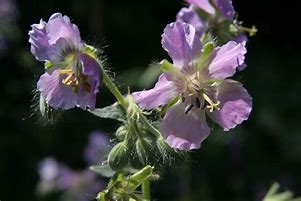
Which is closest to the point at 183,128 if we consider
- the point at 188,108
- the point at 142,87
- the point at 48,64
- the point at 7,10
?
the point at 188,108

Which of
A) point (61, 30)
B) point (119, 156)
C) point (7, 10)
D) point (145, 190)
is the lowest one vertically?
point (7, 10)

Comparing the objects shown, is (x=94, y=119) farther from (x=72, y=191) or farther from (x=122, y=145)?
(x=122, y=145)

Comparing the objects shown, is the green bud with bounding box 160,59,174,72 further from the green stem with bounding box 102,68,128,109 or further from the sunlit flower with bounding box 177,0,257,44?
the sunlit flower with bounding box 177,0,257,44

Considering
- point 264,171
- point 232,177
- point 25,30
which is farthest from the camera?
point 25,30

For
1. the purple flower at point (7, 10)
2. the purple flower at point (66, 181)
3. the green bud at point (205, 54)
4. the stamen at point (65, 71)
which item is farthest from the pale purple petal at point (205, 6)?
the purple flower at point (7, 10)

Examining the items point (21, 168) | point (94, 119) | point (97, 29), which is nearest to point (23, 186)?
point (21, 168)

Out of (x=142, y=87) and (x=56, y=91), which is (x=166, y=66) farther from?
(x=142, y=87)

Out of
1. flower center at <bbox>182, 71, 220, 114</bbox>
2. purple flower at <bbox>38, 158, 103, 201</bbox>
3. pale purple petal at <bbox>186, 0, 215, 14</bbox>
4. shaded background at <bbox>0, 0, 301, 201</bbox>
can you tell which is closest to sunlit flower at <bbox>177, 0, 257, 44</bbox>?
pale purple petal at <bbox>186, 0, 215, 14</bbox>
